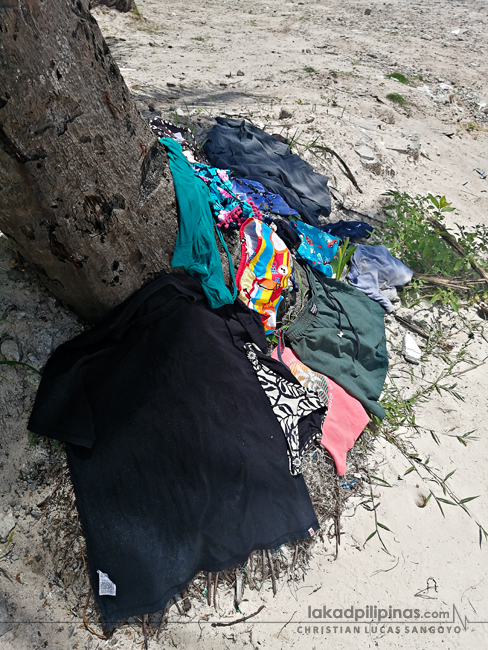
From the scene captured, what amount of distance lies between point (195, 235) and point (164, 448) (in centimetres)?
96

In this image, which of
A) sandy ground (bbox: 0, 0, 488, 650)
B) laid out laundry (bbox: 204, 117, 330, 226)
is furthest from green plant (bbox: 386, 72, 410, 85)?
laid out laundry (bbox: 204, 117, 330, 226)

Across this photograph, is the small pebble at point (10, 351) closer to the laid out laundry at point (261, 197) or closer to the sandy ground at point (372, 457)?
the sandy ground at point (372, 457)

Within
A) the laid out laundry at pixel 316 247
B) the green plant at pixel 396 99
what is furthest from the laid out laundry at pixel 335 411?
the green plant at pixel 396 99

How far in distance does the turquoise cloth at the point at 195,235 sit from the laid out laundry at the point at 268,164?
0.92 metres

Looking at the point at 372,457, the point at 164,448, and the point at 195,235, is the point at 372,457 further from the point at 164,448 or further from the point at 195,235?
the point at 195,235

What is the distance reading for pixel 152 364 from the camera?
1.95 m

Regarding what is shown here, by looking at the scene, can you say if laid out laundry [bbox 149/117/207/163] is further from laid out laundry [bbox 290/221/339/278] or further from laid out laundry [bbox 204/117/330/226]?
laid out laundry [bbox 290/221/339/278]

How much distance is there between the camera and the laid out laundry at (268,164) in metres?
3.06

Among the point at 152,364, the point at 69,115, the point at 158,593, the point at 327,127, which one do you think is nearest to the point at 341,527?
the point at 158,593

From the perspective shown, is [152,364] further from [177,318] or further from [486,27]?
[486,27]

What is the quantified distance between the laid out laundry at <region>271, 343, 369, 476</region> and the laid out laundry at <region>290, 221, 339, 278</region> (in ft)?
2.19

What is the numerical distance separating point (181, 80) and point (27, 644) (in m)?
4.88

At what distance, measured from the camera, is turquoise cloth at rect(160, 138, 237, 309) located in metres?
2.07

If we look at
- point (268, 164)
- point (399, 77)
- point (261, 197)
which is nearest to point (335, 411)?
point (261, 197)
